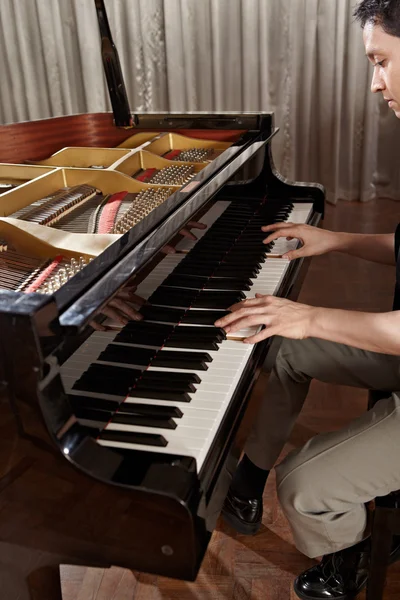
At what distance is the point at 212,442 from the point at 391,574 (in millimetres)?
1024

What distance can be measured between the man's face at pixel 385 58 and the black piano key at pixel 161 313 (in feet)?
2.33

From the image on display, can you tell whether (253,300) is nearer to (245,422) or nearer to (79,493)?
(245,422)

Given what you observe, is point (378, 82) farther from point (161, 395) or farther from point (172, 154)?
point (172, 154)

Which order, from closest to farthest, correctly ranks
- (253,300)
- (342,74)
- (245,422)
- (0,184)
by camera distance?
(245,422)
(253,300)
(0,184)
(342,74)

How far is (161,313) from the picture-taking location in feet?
4.79

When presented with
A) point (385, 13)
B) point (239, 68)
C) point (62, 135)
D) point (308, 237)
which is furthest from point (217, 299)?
point (239, 68)

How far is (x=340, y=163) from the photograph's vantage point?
4.88 metres

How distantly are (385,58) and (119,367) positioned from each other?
0.91 m

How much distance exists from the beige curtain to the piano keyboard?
10.8ft

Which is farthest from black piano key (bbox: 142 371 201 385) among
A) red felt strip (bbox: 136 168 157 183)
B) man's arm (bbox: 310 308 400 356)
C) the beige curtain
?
the beige curtain

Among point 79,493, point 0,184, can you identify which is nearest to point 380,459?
point 79,493

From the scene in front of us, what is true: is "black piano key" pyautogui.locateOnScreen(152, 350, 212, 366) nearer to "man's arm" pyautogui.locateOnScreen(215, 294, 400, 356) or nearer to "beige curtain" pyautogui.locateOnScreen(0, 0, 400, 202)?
"man's arm" pyautogui.locateOnScreen(215, 294, 400, 356)

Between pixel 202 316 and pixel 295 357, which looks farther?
pixel 295 357

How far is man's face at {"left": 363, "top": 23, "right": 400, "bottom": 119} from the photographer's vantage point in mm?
1383
